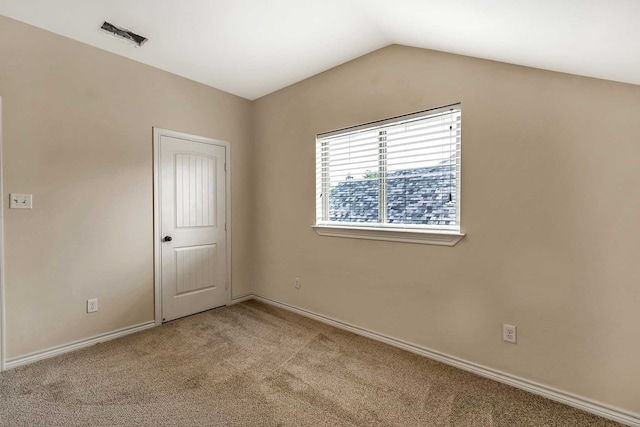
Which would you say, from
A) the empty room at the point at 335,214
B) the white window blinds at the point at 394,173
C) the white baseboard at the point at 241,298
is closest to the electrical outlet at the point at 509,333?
the empty room at the point at 335,214

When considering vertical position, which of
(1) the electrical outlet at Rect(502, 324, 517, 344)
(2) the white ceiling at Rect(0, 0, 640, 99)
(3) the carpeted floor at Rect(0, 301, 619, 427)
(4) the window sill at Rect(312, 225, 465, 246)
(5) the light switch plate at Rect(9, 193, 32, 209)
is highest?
(2) the white ceiling at Rect(0, 0, 640, 99)

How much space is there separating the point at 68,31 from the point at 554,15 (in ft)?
11.0

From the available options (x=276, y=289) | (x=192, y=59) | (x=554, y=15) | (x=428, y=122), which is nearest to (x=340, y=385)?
(x=276, y=289)

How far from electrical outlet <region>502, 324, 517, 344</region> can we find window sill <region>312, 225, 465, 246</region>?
0.66 metres

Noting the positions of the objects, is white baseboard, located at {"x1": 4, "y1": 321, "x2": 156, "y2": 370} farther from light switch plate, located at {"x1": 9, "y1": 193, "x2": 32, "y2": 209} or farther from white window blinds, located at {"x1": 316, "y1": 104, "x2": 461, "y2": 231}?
white window blinds, located at {"x1": 316, "y1": 104, "x2": 461, "y2": 231}

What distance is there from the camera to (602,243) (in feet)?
5.59

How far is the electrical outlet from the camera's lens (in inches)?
78.4

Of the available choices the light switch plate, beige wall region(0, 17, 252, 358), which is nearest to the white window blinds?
beige wall region(0, 17, 252, 358)

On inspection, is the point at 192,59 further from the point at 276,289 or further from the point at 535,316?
the point at 535,316

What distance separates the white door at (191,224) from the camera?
10.1 feet

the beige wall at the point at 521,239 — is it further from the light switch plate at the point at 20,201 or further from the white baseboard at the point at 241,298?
the light switch plate at the point at 20,201

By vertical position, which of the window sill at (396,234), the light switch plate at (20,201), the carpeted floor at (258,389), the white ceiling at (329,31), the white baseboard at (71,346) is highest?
the white ceiling at (329,31)

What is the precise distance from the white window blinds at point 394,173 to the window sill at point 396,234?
8cm

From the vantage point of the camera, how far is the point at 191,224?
3.28 meters
